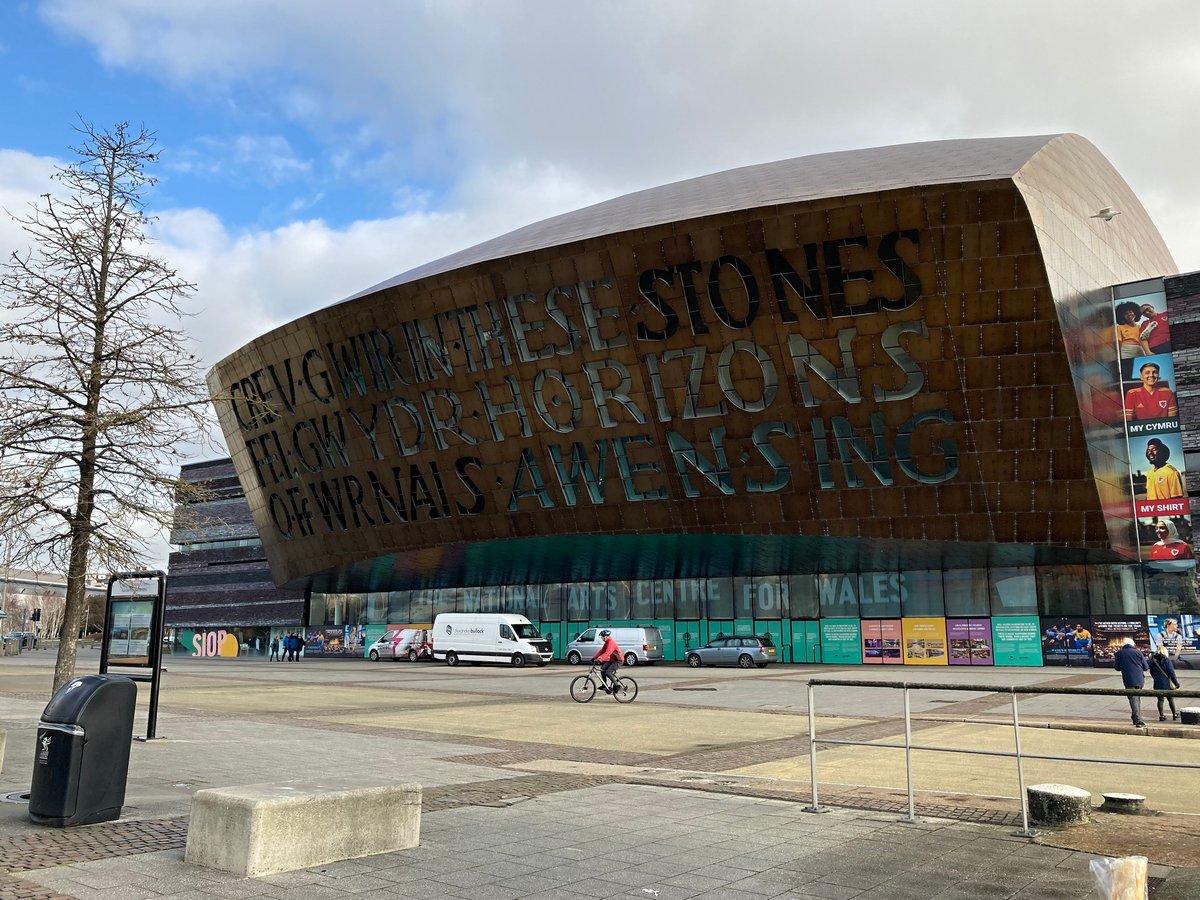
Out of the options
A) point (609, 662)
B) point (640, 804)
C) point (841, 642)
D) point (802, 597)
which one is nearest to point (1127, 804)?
point (640, 804)

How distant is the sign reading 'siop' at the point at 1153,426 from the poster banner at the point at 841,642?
13578 mm

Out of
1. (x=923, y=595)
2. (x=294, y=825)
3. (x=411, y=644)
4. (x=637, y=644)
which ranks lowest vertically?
(x=294, y=825)

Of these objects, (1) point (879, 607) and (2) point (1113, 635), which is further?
(1) point (879, 607)

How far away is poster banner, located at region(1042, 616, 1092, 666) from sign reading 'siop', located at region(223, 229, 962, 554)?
12979 mm

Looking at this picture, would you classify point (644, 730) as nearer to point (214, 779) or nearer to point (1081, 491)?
point (214, 779)

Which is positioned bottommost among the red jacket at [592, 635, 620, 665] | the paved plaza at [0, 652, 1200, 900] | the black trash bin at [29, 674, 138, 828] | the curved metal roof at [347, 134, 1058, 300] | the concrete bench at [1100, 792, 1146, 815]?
the paved plaza at [0, 652, 1200, 900]

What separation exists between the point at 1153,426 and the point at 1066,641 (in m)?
10.1

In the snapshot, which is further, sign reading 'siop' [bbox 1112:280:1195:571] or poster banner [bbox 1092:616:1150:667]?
poster banner [bbox 1092:616:1150:667]

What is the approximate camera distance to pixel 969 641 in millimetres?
44719

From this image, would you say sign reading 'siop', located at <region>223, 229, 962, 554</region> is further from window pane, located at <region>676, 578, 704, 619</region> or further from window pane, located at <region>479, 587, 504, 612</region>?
window pane, located at <region>479, 587, 504, 612</region>

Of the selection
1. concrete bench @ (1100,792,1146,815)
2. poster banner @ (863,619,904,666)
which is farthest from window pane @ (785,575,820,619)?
concrete bench @ (1100,792,1146,815)

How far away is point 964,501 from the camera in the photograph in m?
35.2

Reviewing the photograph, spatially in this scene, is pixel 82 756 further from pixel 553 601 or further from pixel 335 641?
pixel 335 641

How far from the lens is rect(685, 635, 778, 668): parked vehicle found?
145ft
